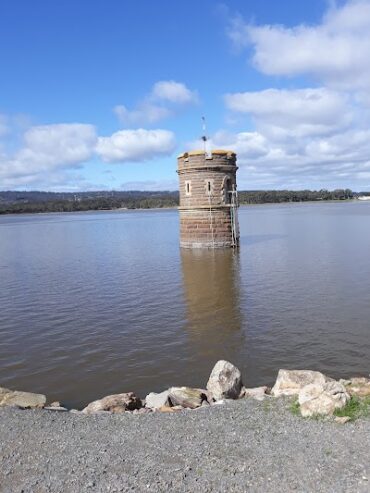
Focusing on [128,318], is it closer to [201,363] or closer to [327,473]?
[201,363]

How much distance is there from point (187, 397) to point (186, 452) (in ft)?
7.58

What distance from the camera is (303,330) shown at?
15.2 m

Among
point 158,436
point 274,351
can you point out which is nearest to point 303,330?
point 274,351

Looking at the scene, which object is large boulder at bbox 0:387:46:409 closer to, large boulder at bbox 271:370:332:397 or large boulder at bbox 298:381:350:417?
large boulder at bbox 271:370:332:397

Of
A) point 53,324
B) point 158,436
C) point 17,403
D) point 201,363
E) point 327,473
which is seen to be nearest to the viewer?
point 327,473

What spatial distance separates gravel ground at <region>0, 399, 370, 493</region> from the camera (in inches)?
257

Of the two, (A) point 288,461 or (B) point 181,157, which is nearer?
(A) point 288,461

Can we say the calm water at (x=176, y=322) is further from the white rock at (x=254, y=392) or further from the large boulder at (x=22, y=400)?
the white rock at (x=254, y=392)

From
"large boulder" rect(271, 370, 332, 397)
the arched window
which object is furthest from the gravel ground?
the arched window

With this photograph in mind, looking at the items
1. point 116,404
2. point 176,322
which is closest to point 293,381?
point 116,404

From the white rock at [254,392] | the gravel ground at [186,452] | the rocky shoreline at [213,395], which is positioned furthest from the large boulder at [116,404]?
the white rock at [254,392]

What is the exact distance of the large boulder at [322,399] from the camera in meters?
8.27

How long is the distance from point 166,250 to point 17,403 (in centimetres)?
2935

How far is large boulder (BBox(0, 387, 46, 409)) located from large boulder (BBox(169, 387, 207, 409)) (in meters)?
2.64
